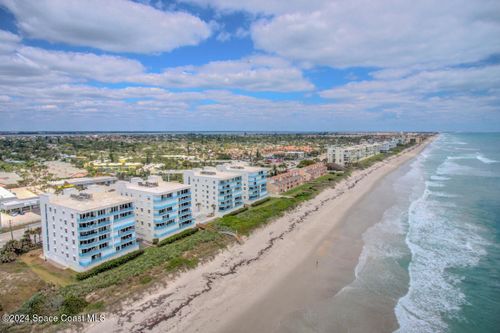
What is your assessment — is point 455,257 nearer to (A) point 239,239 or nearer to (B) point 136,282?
(A) point 239,239

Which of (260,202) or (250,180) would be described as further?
(260,202)

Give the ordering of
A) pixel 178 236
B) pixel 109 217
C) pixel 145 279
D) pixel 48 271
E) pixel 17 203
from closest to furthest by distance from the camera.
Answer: pixel 145 279 → pixel 48 271 → pixel 109 217 → pixel 178 236 → pixel 17 203

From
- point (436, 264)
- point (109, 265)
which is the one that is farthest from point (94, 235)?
point (436, 264)

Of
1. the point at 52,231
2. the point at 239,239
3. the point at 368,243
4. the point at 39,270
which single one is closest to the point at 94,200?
the point at 52,231

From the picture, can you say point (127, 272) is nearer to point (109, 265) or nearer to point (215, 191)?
point (109, 265)

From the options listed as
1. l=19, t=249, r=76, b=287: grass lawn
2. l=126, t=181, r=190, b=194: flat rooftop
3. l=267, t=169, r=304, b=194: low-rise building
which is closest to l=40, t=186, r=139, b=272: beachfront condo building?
l=19, t=249, r=76, b=287: grass lawn

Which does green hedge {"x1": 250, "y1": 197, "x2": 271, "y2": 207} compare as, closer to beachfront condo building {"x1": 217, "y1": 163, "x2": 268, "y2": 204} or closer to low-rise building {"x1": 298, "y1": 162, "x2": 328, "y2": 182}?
beachfront condo building {"x1": 217, "y1": 163, "x2": 268, "y2": 204}
